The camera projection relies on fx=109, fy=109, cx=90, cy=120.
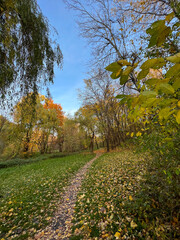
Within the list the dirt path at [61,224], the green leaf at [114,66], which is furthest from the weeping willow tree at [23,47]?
the dirt path at [61,224]

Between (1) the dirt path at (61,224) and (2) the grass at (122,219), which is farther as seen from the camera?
(1) the dirt path at (61,224)

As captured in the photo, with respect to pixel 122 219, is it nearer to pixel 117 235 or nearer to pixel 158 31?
pixel 117 235

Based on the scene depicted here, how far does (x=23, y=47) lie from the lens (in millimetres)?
2738

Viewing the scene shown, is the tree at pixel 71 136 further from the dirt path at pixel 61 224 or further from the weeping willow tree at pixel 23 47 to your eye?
the weeping willow tree at pixel 23 47

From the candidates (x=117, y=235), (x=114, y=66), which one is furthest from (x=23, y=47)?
(x=117, y=235)

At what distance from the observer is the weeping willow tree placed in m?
2.26

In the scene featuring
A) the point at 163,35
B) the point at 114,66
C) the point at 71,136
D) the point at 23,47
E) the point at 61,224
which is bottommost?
the point at 61,224

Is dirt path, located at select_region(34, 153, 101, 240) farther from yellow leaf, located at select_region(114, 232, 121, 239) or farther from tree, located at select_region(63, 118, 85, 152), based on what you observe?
tree, located at select_region(63, 118, 85, 152)

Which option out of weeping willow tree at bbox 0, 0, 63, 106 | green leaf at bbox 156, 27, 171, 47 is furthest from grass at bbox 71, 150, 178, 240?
weeping willow tree at bbox 0, 0, 63, 106

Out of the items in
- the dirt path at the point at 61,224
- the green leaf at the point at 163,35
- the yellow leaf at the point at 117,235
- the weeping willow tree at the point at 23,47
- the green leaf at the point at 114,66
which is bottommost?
the dirt path at the point at 61,224

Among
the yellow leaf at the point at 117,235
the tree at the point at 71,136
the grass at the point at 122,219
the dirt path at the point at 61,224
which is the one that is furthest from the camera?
the tree at the point at 71,136

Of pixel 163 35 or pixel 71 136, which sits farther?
pixel 71 136

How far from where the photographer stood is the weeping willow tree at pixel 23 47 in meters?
2.26

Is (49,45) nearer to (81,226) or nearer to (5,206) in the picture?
(81,226)
